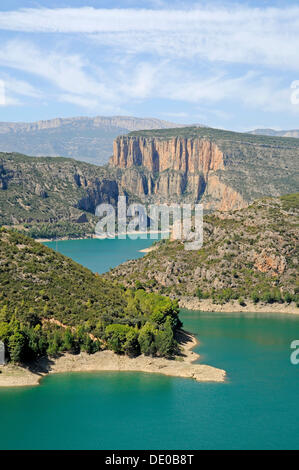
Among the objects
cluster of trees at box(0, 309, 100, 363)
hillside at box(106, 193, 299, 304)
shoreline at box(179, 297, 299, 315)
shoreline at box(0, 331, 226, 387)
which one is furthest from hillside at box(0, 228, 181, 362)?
hillside at box(106, 193, 299, 304)

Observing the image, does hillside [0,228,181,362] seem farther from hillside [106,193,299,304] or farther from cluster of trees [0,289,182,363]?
hillside [106,193,299,304]

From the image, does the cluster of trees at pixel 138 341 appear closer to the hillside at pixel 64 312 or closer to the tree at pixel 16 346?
the hillside at pixel 64 312

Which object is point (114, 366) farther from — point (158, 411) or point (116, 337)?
point (158, 411)

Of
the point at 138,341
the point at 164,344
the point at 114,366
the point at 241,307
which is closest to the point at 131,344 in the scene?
the point at 138,341

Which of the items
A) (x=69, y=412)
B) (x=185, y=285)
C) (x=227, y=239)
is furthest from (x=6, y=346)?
(x=227, y=239)

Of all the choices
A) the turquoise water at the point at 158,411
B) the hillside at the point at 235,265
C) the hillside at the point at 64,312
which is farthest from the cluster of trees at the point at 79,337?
the hillside at the point at 235,265
